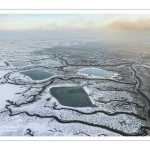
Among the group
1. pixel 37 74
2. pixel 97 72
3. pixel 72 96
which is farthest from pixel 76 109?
pixel 97 72

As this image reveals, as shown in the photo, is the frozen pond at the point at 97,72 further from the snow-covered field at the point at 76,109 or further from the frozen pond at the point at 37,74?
the frozen pond at the point at 37,74

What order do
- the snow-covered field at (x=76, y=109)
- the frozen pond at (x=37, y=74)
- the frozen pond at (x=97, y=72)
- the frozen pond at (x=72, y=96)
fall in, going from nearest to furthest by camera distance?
the snow-covered field at (x=76, y=109)
the frozen pond at (x=72, y=96)
the frozen pond at (x=37, y=74)
the frozen pond at (x=97, y=72)

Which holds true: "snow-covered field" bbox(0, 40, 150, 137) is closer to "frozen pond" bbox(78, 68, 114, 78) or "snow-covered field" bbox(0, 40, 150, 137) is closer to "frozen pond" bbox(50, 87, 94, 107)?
"frozen pond" bbox(50, 87, 94, 107)

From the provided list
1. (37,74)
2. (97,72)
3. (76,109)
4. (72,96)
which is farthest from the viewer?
(97,72)

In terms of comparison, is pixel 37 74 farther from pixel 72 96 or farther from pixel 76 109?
pixel 76 109

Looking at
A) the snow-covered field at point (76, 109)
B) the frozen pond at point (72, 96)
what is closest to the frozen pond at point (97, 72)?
the snow-covered field at point (76, 109)

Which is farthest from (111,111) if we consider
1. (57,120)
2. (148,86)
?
(148,86)

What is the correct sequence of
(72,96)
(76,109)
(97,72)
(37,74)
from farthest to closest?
1. (97,72)
2. (37,74)
3. (72,96)
4. (76,109)
